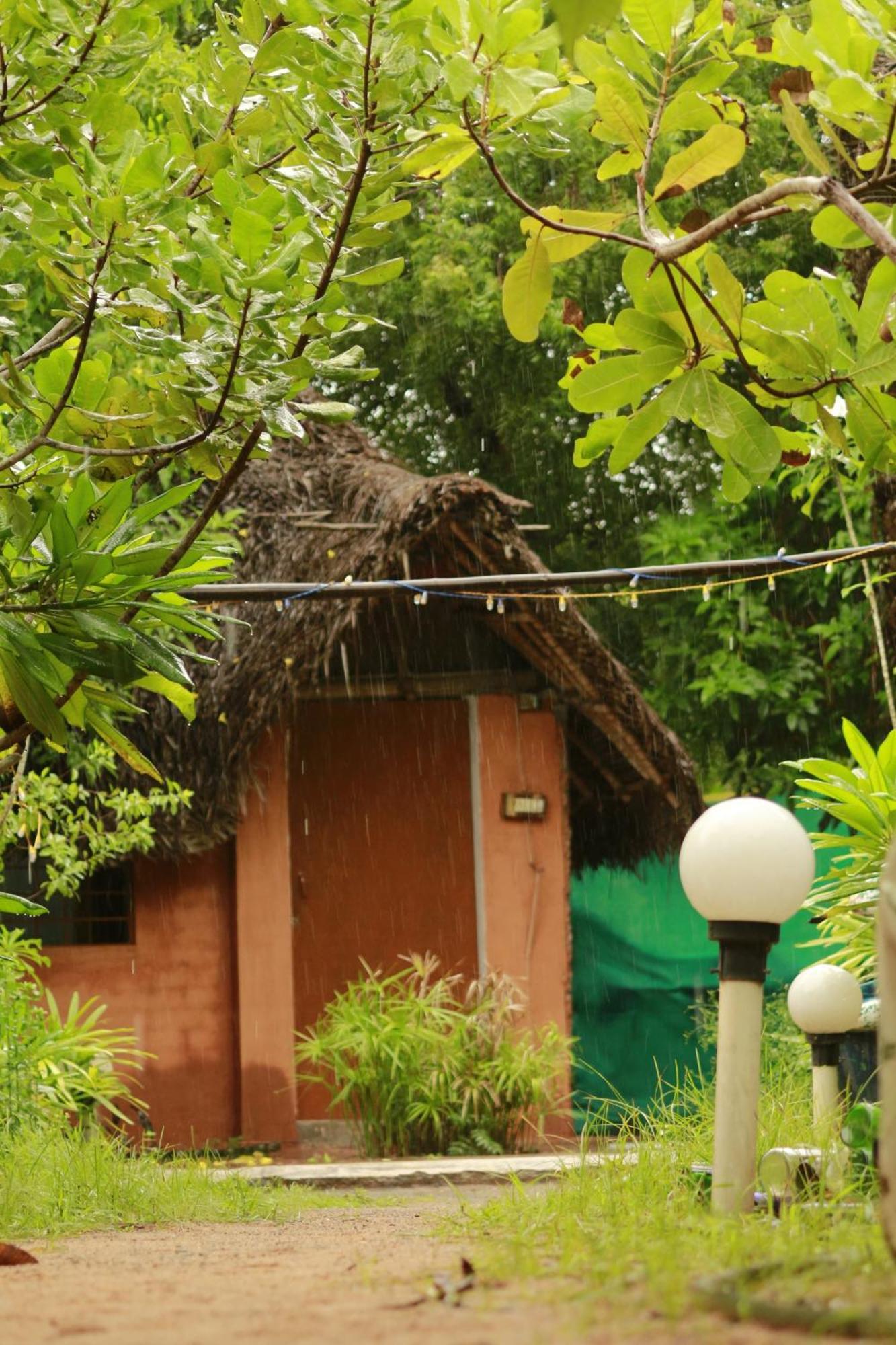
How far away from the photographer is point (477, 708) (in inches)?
338

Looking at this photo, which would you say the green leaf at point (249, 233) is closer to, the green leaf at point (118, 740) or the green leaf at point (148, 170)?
the green leaf at point (148, 170)

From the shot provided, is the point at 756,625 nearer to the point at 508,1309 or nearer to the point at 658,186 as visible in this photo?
the point at 658,186

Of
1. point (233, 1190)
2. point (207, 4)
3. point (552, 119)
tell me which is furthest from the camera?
point (207, 4)

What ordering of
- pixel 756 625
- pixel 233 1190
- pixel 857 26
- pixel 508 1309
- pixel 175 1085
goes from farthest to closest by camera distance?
pixel 756 625
pixel 175 1085
pixel 233 1190
pixel 857 26
pixel 508 1309

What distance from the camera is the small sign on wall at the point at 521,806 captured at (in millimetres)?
8352

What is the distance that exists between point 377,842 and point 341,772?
20.5 inches

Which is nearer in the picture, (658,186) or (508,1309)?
(508,1309)

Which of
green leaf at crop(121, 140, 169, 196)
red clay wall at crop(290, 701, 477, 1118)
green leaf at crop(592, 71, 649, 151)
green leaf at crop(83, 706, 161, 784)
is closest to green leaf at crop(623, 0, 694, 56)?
green leaf at crop(592, 71, 649, 151)

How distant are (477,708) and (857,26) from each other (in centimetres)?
633

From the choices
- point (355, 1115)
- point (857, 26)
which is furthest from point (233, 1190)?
point (857, 26)

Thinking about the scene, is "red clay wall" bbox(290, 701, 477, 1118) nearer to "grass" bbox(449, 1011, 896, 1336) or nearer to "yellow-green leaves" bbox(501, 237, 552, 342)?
"grass" bbox(449, 1011, 896, 1336)

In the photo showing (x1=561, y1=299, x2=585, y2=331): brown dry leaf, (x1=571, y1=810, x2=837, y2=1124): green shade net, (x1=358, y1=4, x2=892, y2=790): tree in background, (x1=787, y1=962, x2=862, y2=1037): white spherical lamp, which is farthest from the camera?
(x1=358, y1=4, x2=892, y2=790): tree in background

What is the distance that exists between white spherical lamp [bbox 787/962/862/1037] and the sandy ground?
112 cm

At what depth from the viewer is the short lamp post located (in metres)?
3.67
